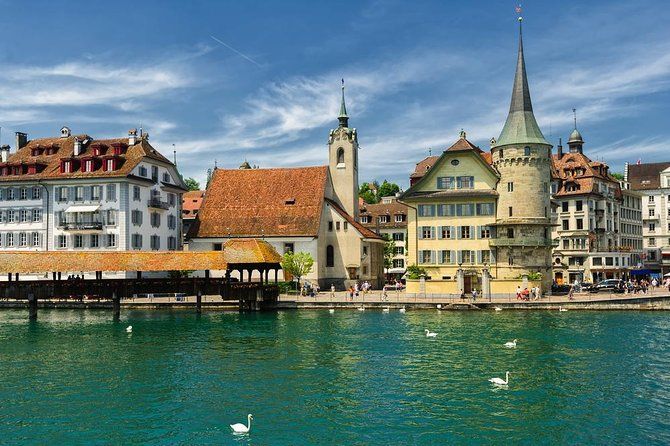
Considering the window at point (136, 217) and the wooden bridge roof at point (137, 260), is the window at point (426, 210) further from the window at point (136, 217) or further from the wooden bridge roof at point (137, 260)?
the window at point (136, 217)

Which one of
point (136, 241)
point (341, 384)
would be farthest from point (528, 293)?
point (136, 241)

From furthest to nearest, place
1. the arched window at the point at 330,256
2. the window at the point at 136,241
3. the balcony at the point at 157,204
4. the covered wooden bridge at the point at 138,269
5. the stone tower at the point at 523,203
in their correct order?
1. the arched window at the point at 330,256
2. the balcony at the point at 157,204
3. the window at the point at 136,241
4. the stone tower at the point at 523,203
5. the covered wooden bridge at the point at 138,269

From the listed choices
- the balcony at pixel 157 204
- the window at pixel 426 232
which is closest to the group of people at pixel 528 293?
the window at pixel 426 232

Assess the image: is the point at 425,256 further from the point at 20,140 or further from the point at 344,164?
the point at 20,140

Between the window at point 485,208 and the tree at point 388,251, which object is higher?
the window at point 485,208

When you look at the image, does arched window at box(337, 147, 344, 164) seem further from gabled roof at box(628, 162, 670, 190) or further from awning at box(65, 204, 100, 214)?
gabled roof at box(628, 162, 670, 190)

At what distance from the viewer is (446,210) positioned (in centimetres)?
6475

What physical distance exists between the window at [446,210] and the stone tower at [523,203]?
4.27m

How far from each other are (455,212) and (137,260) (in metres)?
30.2

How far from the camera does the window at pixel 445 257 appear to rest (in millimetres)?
64438

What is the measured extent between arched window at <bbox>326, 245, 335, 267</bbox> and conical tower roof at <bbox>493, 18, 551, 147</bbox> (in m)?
21.1

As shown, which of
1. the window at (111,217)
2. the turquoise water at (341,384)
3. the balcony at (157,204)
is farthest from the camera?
the balcony at (157,204)

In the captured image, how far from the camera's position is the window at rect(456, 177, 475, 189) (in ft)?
212

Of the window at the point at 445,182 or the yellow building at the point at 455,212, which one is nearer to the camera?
the yellow building at the point at 455,212
